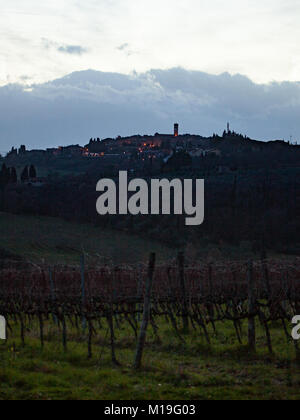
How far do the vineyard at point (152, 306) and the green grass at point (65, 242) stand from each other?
19008mm

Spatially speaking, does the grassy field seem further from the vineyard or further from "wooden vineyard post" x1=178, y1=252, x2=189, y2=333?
"wooden vineyard post" x1=178, y1=252, x2=189, y2=333

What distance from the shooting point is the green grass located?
4919 centimetres

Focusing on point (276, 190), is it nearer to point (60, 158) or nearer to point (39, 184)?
point (39, 184)

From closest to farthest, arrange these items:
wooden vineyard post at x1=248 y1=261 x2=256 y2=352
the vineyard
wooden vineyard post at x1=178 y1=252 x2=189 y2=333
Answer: wooden vineyard post at x1=248 y1=261 x2=256 y2=352 < the vineyard < wooden vineyard post at x1=178 y1=252 x2=189 y2=333

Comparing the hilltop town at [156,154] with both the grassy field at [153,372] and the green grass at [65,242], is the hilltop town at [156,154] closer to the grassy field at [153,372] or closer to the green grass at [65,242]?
the green grass at [65,242]

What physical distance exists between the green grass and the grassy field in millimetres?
33168

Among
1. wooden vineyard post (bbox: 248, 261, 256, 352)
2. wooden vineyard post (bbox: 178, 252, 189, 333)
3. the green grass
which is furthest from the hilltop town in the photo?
wooden vineyard post (bbox: 248, 261, 256, 352)

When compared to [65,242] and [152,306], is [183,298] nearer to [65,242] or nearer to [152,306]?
[152,306]

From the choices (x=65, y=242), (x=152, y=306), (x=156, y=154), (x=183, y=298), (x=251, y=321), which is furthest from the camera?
(x=156, y=154)

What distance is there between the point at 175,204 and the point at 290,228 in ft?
52.4

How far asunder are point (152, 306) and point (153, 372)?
9.57 meters

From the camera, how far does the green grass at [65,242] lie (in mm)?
49188

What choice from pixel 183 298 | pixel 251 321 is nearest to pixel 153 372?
pixel 251 321

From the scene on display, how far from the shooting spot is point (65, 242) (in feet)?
183
